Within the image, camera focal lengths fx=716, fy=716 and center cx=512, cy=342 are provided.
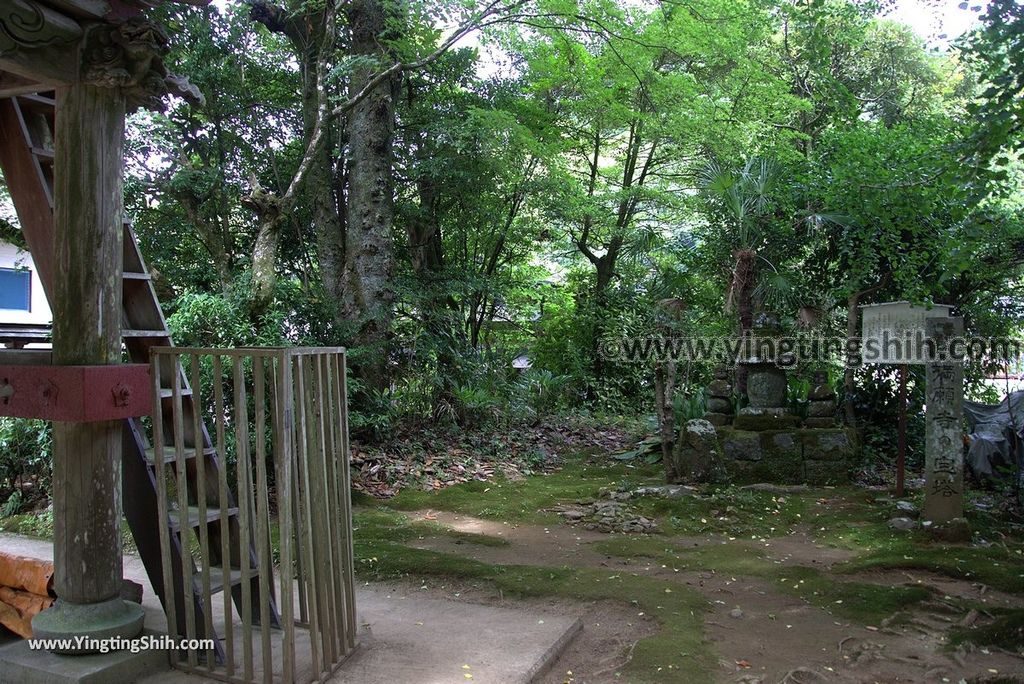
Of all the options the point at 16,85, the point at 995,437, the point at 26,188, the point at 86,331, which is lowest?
the point at 995,437

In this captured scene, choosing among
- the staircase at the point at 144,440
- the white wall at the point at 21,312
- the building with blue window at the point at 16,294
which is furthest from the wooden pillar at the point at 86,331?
the white wall at the point at 21,312

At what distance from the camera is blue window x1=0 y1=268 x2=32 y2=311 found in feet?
47.5

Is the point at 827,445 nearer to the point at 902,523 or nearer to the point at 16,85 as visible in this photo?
the point at 902,523

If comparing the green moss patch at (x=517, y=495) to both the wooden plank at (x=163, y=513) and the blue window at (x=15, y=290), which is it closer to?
the wooden plank at (x=163, y=513)

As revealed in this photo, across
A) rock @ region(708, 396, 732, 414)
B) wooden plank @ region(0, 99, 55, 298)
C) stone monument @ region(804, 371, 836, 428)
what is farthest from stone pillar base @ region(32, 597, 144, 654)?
stone monument @ region(804, 371, 836, 428)

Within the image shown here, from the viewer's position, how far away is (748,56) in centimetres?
1096

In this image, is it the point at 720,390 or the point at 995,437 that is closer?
the point at 995,437

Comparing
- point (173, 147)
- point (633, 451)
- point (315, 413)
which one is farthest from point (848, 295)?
point (173, 147)

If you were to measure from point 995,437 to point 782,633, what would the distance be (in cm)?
510

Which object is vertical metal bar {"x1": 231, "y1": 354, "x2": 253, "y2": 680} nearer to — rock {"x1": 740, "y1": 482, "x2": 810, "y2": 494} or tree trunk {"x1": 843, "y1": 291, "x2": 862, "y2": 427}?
rock {"x1": 740, "y1": 482, "x2": 810, "y2": 494}

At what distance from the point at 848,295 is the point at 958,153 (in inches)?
194

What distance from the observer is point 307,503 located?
2.91 meters

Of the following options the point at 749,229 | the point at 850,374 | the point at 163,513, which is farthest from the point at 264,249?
the point at 850,374

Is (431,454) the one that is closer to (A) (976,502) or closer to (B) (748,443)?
(B) (748,443)
